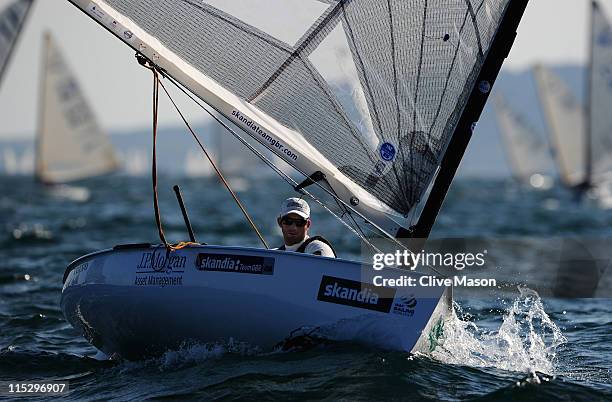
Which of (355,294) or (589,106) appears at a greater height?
(589,106)

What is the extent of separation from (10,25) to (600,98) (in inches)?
629

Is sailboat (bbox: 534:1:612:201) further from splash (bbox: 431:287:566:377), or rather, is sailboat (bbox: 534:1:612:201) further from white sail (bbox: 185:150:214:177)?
white sail (bbox: 185:150:214:177)

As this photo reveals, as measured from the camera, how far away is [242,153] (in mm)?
53750

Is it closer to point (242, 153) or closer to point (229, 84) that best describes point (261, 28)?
point (229, 84)

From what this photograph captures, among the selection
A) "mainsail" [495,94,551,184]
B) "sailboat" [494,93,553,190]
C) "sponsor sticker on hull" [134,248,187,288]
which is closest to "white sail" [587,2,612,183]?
"sailboat" [494,93,553,190]

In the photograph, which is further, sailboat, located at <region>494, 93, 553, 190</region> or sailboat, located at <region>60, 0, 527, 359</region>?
sailboat, located at <region>494, 93, 553, 190</region>

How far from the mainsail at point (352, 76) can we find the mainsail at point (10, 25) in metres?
12.2

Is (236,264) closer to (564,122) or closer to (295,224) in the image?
(295,224)

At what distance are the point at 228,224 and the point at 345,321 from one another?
47.3 feet

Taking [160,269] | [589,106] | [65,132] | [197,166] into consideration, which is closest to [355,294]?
[160,269]

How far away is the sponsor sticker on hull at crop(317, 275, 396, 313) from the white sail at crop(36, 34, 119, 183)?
78.9 ft

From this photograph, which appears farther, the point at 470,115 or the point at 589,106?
the point at 589,106

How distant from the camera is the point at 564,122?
35.8 m

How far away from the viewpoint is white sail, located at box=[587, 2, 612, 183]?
1052 inches
